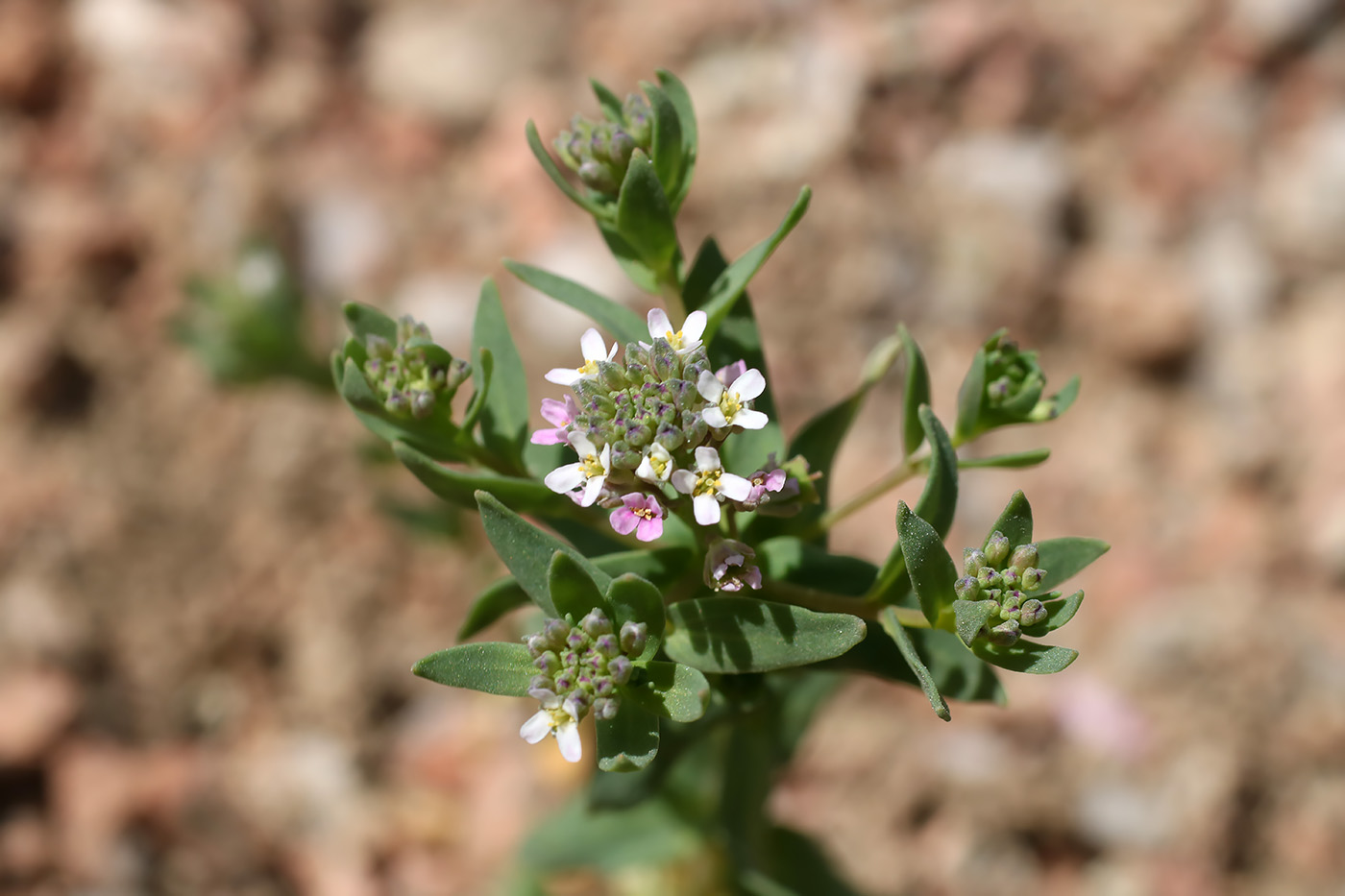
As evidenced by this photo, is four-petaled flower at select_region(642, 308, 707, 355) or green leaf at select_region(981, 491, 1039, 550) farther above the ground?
four-petaled flower at select_region(642, 308, 707, 355)

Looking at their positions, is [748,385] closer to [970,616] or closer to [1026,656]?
[970,616]

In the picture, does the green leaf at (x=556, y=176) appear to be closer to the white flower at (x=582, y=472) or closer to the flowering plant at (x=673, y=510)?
the flowering plant at (x=673, y=510)

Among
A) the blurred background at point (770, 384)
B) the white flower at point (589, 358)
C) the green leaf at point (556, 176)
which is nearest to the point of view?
the white flower at point (589, 358)

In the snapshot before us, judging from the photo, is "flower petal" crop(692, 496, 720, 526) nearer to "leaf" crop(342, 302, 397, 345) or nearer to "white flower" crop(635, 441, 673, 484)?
"white flower" crop(635, 441, 673, 484)

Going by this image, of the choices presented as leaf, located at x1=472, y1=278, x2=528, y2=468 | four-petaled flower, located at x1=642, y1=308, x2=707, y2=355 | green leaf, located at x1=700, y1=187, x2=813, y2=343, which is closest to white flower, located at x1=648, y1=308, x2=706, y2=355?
four-petaled flower, located at x1=642, y1=308, x2=707, y2=355

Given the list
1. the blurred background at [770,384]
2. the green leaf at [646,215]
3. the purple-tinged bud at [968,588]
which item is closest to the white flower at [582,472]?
the green leaf at [646,215]

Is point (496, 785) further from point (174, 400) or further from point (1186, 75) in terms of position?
point (1186, 75)

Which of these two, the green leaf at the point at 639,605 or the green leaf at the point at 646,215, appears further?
the green leaf at the point at 646,215
